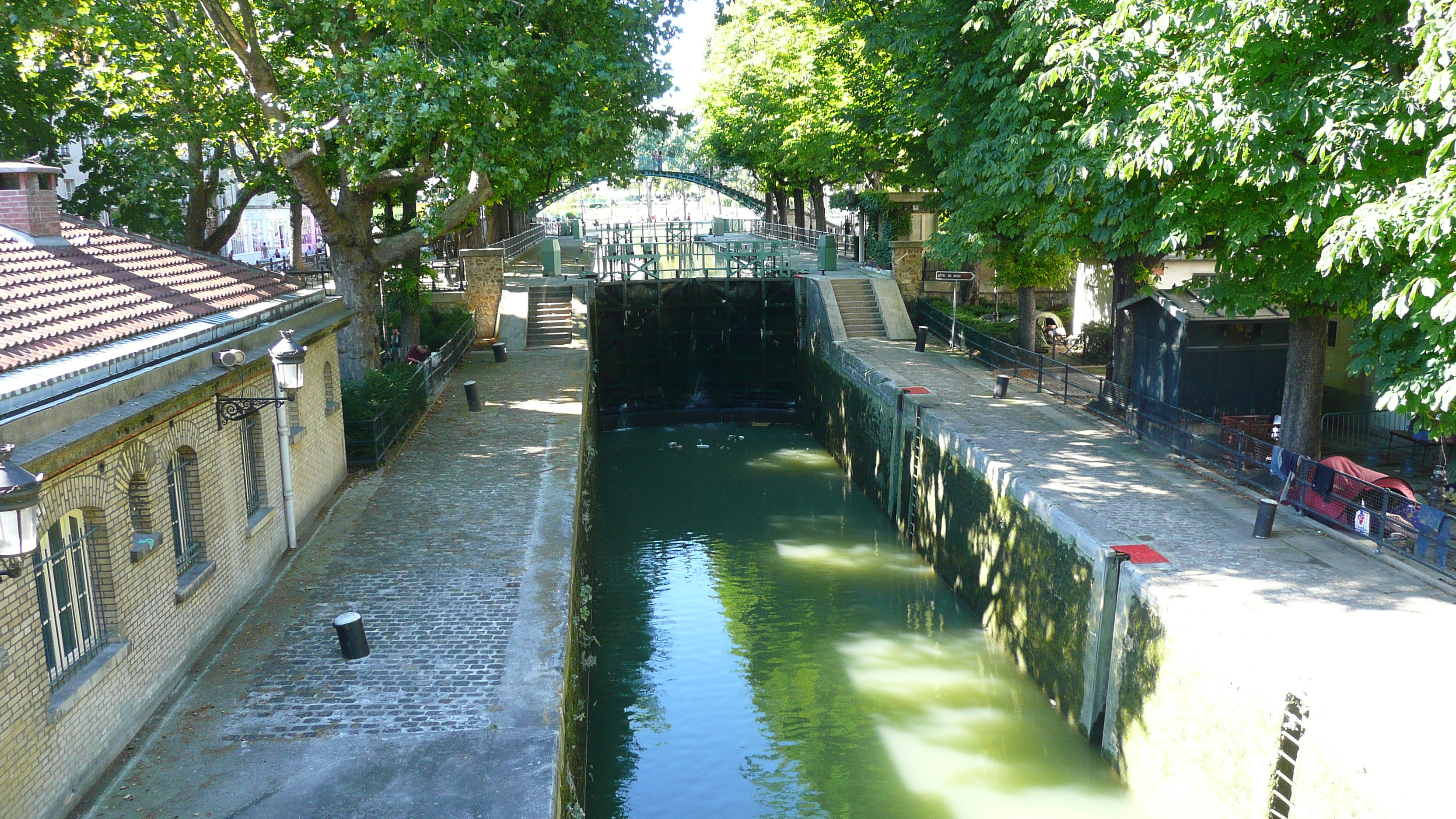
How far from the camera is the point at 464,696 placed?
9336mm

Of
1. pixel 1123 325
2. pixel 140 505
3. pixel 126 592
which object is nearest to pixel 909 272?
pixel 1123 325

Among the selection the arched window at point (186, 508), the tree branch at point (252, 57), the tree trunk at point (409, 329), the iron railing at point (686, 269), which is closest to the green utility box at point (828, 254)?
the iron railing at point (686, 269)

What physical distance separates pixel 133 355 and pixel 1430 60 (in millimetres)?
11315

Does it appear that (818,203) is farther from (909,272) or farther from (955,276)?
(955,276)

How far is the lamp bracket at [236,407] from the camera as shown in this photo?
1120cm

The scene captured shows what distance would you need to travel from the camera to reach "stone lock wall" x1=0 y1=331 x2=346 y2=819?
280 inches

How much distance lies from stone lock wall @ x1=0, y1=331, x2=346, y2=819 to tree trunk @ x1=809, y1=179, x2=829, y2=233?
124ft

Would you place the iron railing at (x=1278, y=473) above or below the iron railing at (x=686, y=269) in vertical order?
below

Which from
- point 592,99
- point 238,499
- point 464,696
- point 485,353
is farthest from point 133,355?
point 485,353

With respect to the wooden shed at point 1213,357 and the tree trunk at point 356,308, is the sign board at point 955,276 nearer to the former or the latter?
the wooden shed at point 1213,357

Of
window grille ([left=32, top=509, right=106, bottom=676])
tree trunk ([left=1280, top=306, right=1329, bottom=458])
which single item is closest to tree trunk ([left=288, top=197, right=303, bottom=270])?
window grille ([left=32, top=509, right=106, bottom=676])

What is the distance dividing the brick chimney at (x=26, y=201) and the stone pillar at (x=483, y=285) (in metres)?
16.6

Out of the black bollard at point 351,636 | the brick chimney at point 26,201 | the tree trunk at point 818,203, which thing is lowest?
the black bollard at point 351,636

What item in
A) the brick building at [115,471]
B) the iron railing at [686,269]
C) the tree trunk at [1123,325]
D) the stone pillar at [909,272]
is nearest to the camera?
the brick building at [115,471]
